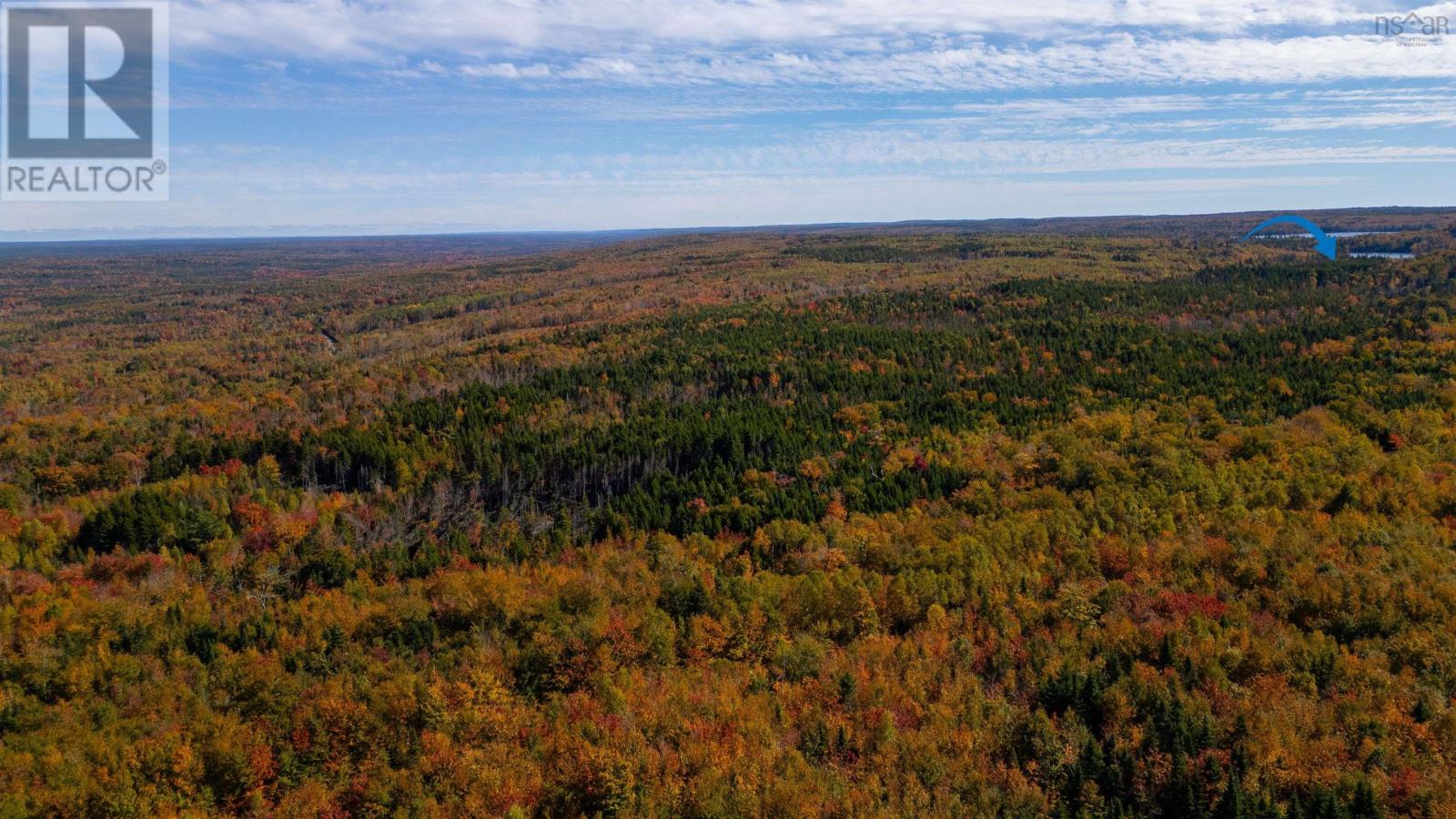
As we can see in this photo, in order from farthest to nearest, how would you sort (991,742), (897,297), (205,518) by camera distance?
(897,297)
(205,518)
(991,742)

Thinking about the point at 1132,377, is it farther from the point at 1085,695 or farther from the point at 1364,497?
the point at 1085,695

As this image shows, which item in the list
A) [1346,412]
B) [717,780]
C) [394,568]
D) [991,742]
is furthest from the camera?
[1346,412]

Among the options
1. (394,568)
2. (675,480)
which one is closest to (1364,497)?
(675,480)

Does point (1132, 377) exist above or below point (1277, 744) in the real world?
above

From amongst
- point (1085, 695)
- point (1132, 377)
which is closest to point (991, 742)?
point (1085, 695)

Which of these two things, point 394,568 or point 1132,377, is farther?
point 1132,377

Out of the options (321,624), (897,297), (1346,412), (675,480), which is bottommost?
(321,624)
